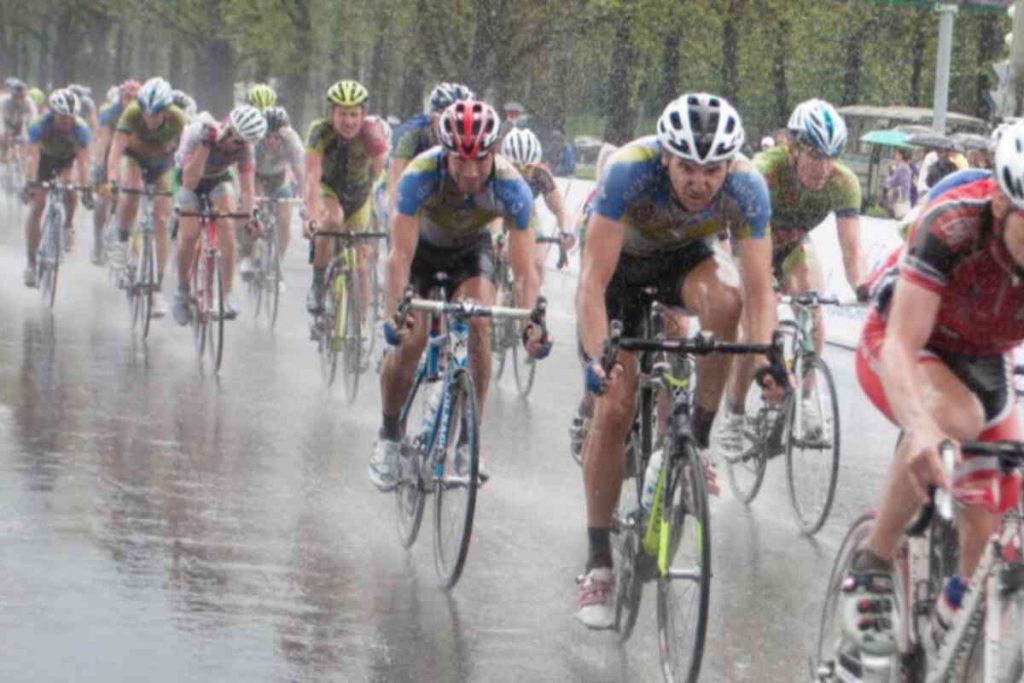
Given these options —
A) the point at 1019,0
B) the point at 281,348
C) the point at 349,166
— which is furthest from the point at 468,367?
the point at 1019,0

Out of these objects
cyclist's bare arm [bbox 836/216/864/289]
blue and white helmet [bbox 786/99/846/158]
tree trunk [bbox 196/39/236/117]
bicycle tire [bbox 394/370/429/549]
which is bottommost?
bicycle tire [bbox 394/370/429/549]

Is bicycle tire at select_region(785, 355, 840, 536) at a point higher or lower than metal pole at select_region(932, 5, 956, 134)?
lower

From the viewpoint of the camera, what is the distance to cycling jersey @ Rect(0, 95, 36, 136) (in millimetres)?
36000

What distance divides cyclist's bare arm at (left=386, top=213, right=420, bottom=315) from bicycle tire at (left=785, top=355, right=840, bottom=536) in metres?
2.08

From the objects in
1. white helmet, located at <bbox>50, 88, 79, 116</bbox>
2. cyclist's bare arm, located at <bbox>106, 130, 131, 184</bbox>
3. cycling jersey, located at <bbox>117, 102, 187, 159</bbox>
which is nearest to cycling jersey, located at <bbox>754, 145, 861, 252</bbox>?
cycling jersey, located at <bbox>117, 102, 187, 159</bbox>

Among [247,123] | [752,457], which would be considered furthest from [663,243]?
[247,123]

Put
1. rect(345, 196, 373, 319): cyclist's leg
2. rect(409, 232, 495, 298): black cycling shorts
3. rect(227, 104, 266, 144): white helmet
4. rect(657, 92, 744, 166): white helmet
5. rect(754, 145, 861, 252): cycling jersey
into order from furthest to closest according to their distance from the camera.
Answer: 1. rect(227, 104, 266, 144): white helmet
2. rect(345, 196, 373, 319): cyclist's leg
3. rect(754, 145, 861, 252): cycling jersey
4. rect(409, 232, 495, 298): black cycling shorts
5. rect(657, 92, 744, 166): white helmet

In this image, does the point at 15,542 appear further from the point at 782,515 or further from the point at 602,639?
the point at 782,515

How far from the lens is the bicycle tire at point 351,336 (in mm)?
14648

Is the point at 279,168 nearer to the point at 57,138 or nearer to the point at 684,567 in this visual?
the point at 57,138

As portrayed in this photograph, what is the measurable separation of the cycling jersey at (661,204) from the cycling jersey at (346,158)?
7596mm

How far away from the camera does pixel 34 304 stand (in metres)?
19.8

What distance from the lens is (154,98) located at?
17375 millimetres

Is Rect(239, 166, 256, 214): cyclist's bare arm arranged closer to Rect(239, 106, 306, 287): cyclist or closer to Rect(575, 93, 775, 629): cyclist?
Rect(239, 106, 306, 287): cyclist
